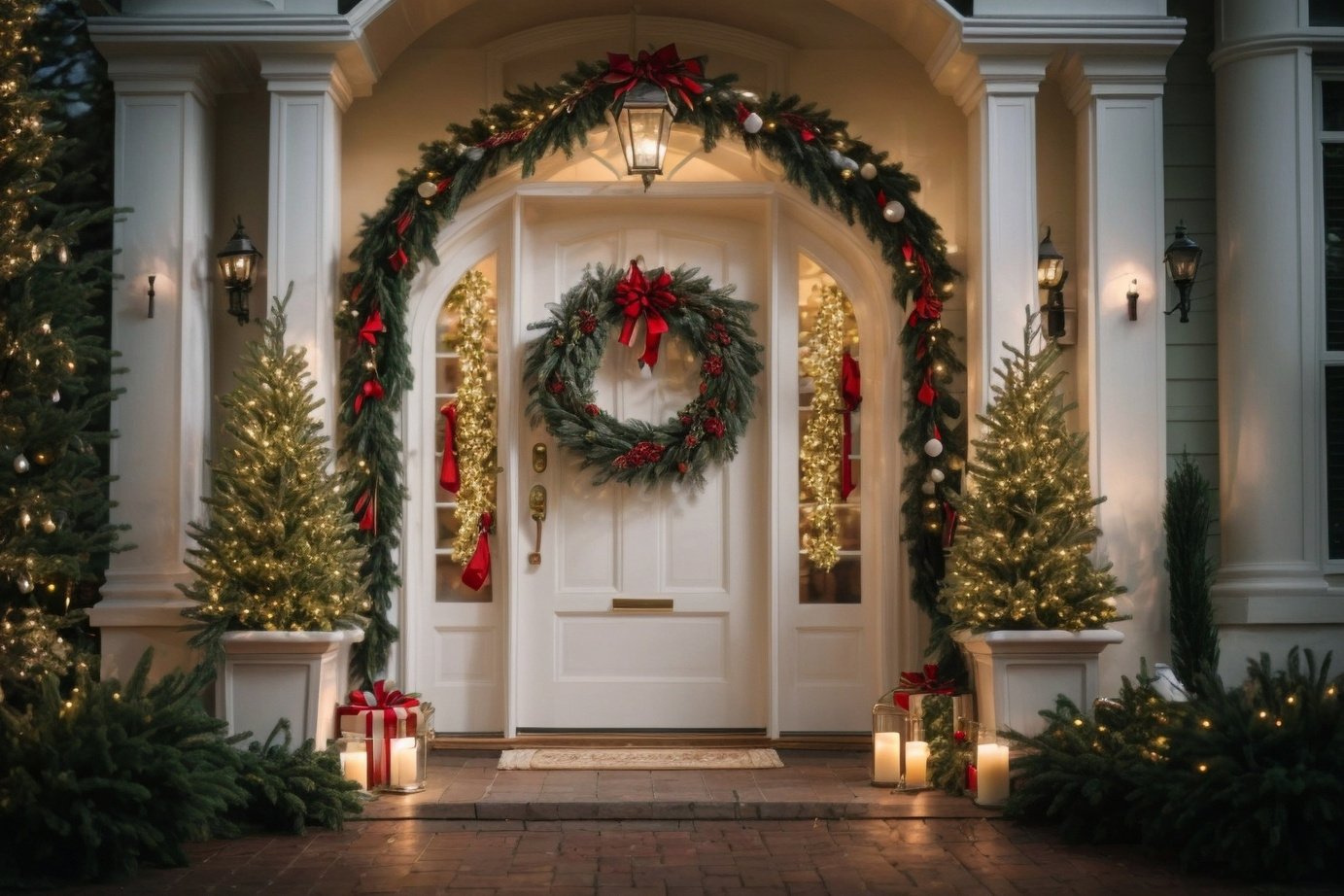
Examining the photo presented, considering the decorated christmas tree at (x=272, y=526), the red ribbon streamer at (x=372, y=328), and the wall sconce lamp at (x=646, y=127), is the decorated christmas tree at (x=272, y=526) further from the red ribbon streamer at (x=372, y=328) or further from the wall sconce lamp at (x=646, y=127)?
the wall sconce lamp at (x=646, y=127)

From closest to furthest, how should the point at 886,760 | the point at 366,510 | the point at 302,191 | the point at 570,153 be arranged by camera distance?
the point at 886,760 → the point at 302,191 → the point at 366,510 → the point at 570,153

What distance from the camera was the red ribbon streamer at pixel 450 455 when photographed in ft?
27.0

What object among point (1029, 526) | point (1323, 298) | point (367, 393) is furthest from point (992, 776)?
point (367, 393)

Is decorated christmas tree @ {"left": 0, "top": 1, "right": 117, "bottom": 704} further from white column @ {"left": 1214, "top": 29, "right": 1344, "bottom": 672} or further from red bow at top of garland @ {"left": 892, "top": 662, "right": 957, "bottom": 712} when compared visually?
white column @ {"left": 1214, "top": 29, "right": 1344, "bottom": 672}

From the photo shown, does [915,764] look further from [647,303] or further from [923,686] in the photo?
[647,303]

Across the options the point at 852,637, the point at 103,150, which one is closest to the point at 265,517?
the point at 103,150

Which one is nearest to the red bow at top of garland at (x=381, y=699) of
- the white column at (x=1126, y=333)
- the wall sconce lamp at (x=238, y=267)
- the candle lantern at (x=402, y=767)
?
the candle lantern at (x=402, y=767)

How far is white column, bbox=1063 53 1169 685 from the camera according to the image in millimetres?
7453

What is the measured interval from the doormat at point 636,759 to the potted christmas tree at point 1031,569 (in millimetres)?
1319

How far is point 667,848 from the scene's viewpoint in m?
6.20

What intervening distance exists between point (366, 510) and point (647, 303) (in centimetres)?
183

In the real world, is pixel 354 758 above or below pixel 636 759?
above

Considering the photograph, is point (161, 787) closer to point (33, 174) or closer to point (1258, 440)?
point (33, 174)

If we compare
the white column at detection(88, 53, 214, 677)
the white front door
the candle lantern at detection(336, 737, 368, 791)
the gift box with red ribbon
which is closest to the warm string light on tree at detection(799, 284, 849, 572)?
the white front door
